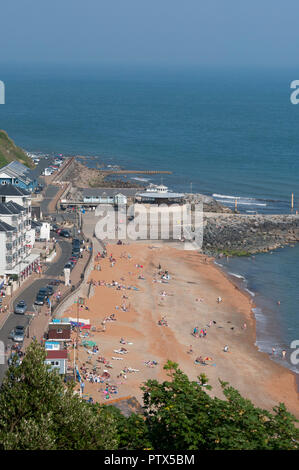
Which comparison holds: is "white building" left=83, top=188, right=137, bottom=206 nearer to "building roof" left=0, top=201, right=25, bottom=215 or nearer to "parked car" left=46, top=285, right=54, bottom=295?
"building roof" left=0, top=201, right=25, bottom=215

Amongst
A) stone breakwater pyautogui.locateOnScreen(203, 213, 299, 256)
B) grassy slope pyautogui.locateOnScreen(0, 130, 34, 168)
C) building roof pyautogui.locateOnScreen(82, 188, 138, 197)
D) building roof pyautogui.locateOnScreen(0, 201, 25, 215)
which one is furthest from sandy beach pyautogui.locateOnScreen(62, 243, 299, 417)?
grassy slope pyautogui.locateOnScreen(0, 130, 34, 168)

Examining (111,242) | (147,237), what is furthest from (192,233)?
(111,242)

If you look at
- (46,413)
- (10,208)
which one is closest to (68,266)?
(10,208)

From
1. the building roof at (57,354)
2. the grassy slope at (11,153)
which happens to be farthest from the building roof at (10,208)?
the grassy slope at (11,153)

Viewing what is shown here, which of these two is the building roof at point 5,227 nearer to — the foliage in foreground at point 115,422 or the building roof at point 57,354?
the building roof at point 57,354

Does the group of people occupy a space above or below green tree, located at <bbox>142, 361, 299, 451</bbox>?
below

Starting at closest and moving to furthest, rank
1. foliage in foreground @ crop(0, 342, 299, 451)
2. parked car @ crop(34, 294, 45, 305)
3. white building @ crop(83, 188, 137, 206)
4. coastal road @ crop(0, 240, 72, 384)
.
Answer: foliage in foreground @ crop(0, 342, 299, 451) → coastal road @ crop(0, 240, 72, 384) → parked car @ crop(34, 294, 45, 305) → white building @ crop(83, 188, 137, 206)
